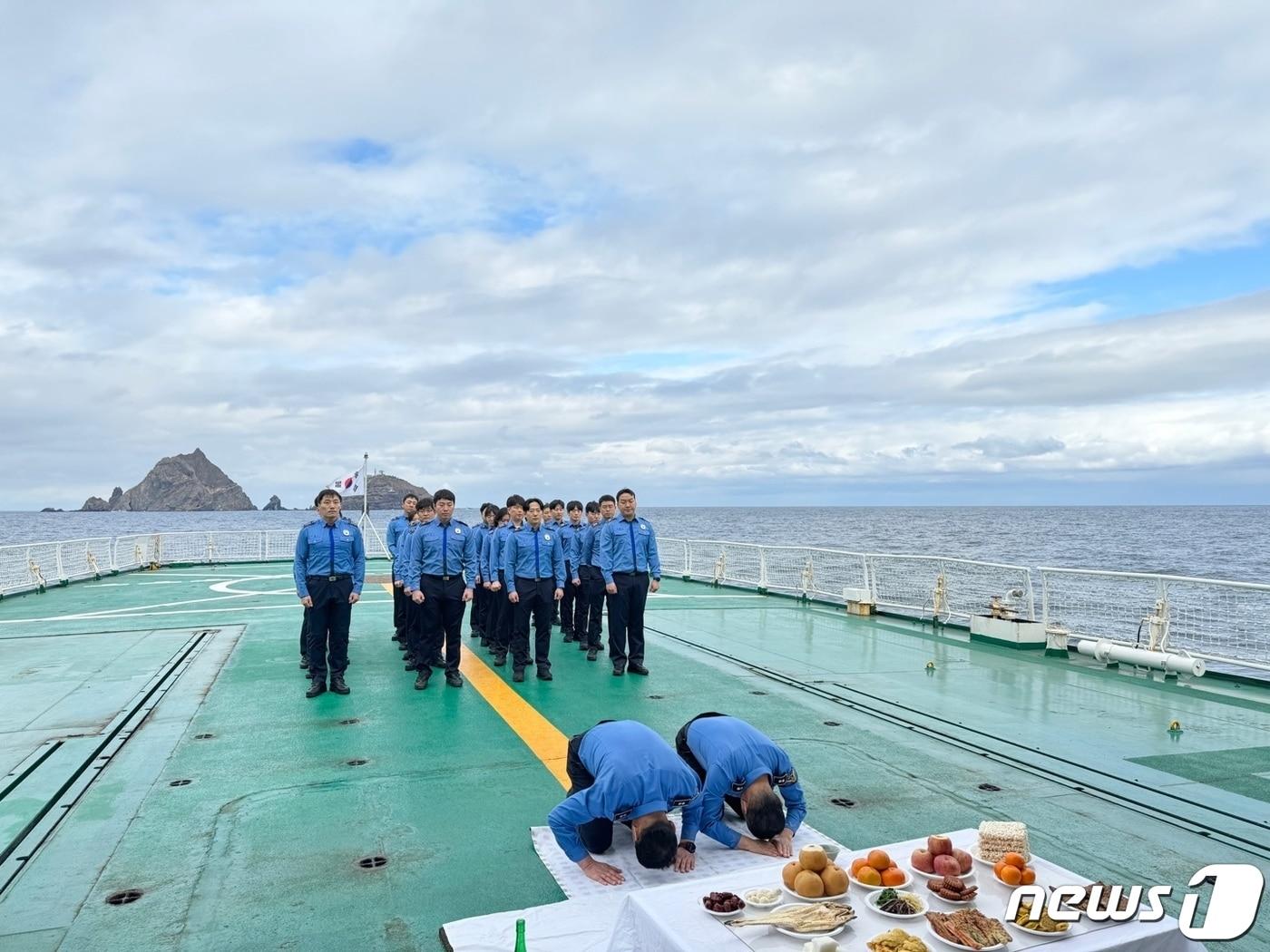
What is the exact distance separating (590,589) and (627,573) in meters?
1.75

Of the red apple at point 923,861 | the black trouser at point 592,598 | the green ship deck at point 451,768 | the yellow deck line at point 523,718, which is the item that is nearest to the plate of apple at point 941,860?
the red apple at point 923,861

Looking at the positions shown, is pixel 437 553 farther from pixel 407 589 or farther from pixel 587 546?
pixel 587 546

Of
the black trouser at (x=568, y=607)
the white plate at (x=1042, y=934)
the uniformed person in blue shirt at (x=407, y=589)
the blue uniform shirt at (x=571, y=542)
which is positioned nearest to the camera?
the white plate at (x=1042, y=934)

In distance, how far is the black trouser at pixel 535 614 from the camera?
884cm

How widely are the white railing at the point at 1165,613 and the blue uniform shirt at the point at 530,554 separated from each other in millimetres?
5465

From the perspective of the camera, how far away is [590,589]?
10.6 metres

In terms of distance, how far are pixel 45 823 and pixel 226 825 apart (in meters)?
1.06

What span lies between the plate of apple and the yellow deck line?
254 cm

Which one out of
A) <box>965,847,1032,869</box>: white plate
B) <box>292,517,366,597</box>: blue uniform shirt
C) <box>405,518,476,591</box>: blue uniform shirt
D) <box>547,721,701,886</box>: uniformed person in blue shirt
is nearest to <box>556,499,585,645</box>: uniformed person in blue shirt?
<box>405,518,476,591</box>: blue uniform shirt

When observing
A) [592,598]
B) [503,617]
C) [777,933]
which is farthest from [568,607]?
[777,933]

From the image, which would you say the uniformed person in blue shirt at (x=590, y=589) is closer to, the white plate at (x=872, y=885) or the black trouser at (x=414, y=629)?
the black trouser at (x=414, y=629)

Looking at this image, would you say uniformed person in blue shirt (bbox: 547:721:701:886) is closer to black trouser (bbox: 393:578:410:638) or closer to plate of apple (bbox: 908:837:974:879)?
plate of apple (bbox: 908:837:974:879)

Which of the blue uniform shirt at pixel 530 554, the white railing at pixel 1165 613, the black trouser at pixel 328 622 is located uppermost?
the blue uniform shirt at pixel 530 554

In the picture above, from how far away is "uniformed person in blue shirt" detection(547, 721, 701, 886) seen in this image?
12.9 ft
